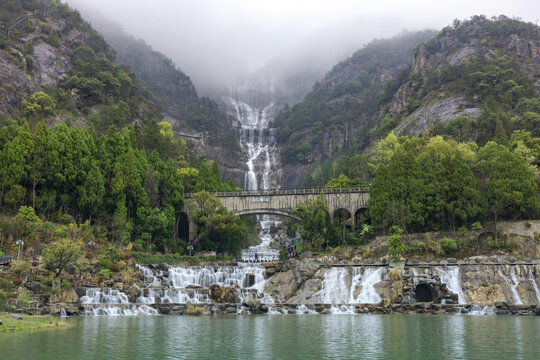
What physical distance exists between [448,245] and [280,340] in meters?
32.4

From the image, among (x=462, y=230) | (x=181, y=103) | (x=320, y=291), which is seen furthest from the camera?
(x=181, y=103)

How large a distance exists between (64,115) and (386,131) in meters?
62.9

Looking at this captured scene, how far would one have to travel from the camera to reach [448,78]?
306ft

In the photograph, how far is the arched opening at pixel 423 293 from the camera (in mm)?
39344

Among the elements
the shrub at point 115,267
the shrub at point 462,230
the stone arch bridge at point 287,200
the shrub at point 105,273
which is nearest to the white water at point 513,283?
the shrub at point 462,230

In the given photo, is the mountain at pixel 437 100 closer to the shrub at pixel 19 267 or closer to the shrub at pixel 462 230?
the shrub at pixel 462 230

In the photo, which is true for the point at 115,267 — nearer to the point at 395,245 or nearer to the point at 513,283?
the point at 395,245

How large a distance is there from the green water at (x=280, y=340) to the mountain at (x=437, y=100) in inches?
1847

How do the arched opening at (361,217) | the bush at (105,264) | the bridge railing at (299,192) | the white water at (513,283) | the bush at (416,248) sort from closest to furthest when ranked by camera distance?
the white water at (513,283), the bush at (105,264), the bush at (416,248), the arched opening at (361,217), the bridge railing at (299,192)

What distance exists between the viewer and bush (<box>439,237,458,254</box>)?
4660 cm

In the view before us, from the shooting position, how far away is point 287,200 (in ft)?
205

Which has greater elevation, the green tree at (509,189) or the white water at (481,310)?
the green tree at (509,189)

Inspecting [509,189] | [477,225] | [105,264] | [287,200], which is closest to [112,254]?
[105,264]

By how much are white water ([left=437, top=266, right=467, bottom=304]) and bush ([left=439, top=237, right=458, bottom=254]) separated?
23.8 ft
